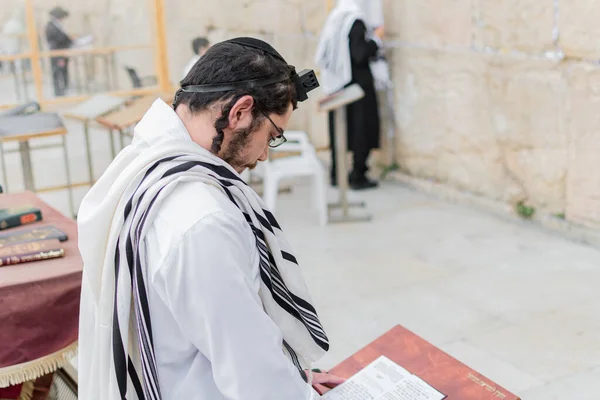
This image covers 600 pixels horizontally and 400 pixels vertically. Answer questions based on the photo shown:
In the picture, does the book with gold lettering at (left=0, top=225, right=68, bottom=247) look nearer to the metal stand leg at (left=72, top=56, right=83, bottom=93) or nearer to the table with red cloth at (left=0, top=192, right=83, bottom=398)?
the table with red cloth at (left=0, top=192, right=83, bottom=398)

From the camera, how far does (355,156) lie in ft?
20.3

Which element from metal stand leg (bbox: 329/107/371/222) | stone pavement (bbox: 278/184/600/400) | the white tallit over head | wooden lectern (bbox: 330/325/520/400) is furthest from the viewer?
the white tallit over head

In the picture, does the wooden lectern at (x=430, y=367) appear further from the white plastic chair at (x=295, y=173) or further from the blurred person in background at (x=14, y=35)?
the blurred person in background at (x=14, y=35)

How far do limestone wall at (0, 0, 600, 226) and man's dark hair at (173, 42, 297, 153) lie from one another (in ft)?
11.3

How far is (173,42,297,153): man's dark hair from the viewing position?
4.82 ft

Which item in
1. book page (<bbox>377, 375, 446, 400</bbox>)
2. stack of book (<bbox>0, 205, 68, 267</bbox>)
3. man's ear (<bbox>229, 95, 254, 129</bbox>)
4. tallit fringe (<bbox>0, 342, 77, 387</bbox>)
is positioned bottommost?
tallit fringe (<bbox>0, 342, 77, 387</bbox>)

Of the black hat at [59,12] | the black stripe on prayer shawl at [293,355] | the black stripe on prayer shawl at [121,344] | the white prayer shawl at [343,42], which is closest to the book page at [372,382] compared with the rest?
the black stripe on prayer shawl at [293,355]

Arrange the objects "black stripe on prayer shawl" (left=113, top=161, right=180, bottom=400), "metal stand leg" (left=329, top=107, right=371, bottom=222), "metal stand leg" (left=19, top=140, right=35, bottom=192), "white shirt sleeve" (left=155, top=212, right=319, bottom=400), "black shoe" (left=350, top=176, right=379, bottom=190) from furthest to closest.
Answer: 1. "black shoe" (left=350, top=176, right=379, bottom=190)
2. "metal stand leg" (left=329, top=107, right=371, bottom=222)
3. "metal stand leg" (left=19, top=140, right=35, bottom=192)
4. "black stripe on prayer shawl" (left=113, top=161, right=180, bottom=400)
5. "white shirt sleeve" (left=155, top=212, right=319, bottom=400)

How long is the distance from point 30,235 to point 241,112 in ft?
4.55

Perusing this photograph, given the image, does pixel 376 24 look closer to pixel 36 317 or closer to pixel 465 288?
pixel 465 288

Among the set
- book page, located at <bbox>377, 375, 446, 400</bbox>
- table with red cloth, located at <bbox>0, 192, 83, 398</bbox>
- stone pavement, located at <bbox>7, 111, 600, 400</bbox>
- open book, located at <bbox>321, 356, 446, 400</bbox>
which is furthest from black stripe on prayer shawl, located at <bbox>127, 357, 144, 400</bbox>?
stone pavement, located at <bbox>7, 111, 600, 400</bbox>

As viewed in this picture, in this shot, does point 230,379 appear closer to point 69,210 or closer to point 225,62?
point 225,62

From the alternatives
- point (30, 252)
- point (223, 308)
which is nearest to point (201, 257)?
point (223, 308)

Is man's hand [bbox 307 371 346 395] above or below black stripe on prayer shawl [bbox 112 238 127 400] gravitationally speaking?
below
